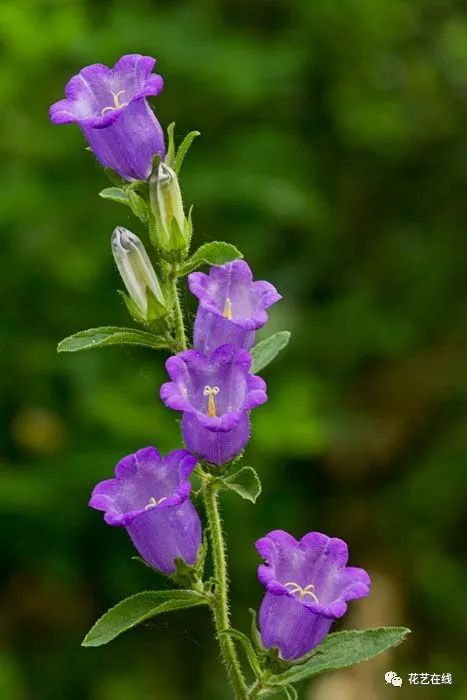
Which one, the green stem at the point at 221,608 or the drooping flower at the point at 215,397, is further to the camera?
the green stem at the point at 221,608

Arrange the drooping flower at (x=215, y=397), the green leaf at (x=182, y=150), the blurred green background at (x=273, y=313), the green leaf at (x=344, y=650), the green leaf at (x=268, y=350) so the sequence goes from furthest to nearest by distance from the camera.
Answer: the blurred green background at (x=273, y=313) < the green leaf at (x=268, y=350) < the green leaf at (x=182, y=150) < the green leaf at (x=344, y=650) < the drooping flower at (x=215, y=397)

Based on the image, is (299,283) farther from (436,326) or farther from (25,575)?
(25,575)

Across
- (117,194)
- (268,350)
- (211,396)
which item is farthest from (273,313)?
(211,396)

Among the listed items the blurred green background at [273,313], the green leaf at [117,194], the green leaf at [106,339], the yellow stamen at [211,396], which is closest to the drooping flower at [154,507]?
the yellow stamen at [211,396]

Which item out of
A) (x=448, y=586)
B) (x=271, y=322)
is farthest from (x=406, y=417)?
(x=271, y=322)

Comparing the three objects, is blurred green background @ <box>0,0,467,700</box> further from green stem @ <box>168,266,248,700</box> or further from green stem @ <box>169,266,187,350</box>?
green stem @ <box>169,266,187,350</box>

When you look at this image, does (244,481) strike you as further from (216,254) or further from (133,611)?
(216,254)

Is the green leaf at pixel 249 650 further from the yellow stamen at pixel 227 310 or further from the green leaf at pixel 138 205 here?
the green leaf at pixel 138 205
